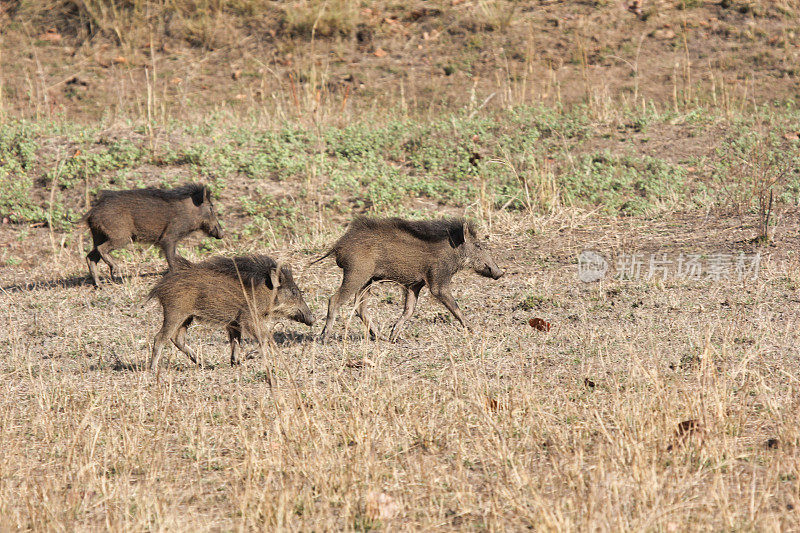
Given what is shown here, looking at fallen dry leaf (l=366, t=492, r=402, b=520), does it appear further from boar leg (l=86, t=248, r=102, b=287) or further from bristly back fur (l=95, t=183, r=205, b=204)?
bristly back fur (l=95, t=183, r=205, b=204)

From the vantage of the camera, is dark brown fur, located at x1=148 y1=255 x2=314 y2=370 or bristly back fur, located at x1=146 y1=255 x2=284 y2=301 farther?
bristly back fur, located at x1=146 y1=255 x2=284 y2=301

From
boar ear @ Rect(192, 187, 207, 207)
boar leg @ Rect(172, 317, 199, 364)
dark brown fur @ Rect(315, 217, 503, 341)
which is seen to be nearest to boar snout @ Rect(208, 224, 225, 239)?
boar ear @ Rect(192, 187, 207, 207)

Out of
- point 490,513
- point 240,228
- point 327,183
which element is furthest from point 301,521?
point 327,183

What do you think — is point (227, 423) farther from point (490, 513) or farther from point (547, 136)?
point (547, 136)

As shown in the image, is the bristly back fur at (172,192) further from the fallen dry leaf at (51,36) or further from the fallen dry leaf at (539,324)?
the fallen dry leaf at (51,36)

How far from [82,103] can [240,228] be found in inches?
240

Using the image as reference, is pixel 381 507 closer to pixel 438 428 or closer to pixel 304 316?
pixel 438 428

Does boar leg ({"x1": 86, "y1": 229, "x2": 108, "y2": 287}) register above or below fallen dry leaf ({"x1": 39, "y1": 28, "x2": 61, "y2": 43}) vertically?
below

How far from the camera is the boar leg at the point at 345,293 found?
619 cm

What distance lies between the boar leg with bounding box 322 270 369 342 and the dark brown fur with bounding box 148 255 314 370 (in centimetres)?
51

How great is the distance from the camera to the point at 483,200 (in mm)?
9227

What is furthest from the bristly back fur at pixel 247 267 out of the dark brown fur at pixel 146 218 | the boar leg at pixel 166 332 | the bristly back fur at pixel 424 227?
the dark brown fur at pixel 146 218

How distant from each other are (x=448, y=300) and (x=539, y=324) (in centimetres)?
70

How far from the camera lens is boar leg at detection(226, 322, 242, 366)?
553cm
